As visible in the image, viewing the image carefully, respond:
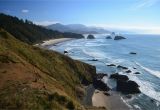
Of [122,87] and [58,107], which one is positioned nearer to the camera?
[58,107]

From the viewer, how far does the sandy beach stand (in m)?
43.9

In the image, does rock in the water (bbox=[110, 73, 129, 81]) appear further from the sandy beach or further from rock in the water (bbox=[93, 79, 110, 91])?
the sandy beach

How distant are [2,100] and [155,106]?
100 ft

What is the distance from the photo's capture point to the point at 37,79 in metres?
30.9

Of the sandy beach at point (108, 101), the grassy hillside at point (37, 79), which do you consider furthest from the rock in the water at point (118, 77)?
the sandy beach at point (108, 101)

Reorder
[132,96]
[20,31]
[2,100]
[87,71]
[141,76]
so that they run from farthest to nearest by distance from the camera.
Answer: [20,31] → [141,76] → [87,71] → [132,96] → [2,100]

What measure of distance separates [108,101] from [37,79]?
773 inches

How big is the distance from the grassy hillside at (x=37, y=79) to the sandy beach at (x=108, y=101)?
3.16m

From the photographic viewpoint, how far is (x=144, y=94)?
51.2 metres

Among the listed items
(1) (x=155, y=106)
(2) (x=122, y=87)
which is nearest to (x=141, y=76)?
(2) (x=122, y=87)

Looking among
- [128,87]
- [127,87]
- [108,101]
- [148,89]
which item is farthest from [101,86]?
[148,89]

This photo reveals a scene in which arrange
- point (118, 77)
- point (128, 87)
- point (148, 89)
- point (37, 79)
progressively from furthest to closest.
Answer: point (118, 77), point (148, 89), point (128, 87), point (37, 79)

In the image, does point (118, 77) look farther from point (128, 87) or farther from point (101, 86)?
point (101, 86)

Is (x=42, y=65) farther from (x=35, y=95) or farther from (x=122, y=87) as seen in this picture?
(x=35, y=95)
